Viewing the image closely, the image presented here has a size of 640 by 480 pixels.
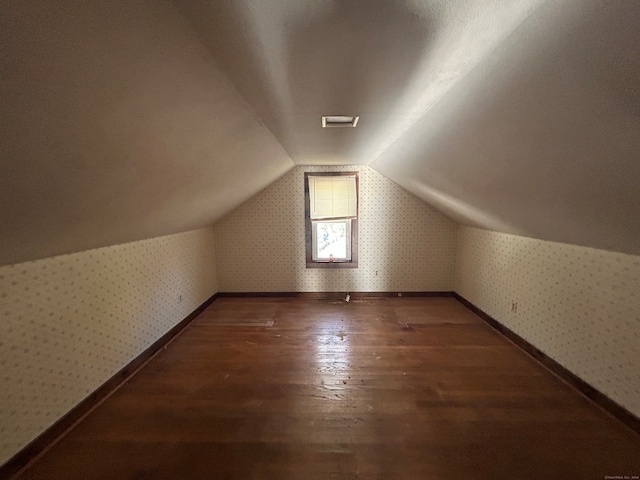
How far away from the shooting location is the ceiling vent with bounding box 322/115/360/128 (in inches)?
63.9

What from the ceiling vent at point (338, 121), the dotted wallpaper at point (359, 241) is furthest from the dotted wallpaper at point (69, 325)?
the ceiling vent at point (338, 121)

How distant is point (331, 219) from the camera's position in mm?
3738

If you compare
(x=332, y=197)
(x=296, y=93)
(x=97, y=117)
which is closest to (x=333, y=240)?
(x=332, y=197)

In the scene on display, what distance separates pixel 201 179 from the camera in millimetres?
1870

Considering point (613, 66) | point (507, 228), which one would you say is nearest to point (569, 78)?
point (613, 66)

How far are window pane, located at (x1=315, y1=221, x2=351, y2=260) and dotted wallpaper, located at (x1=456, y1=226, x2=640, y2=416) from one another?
178cm

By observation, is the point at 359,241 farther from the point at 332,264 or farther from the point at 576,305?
the point at 576,305

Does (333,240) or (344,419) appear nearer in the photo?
(344,419)

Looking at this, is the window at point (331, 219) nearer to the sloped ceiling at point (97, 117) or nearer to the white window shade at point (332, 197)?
the white window shade at point (332, 197)

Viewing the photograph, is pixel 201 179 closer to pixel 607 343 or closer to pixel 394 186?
pixel 394 186

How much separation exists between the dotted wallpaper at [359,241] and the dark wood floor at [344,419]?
50.7 inches

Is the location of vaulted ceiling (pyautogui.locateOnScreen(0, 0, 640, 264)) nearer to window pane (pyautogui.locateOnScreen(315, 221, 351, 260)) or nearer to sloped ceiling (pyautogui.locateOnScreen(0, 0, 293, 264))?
sloped ceiling (pyautogui.locateOnScreen(0, 0, 293, 264))

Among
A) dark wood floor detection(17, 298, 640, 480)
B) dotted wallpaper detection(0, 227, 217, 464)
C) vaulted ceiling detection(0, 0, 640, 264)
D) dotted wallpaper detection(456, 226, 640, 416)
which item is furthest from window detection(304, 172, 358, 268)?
vaulted ceiling detection(0, 0, 640, 264)

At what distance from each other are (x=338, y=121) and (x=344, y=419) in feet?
6.12
